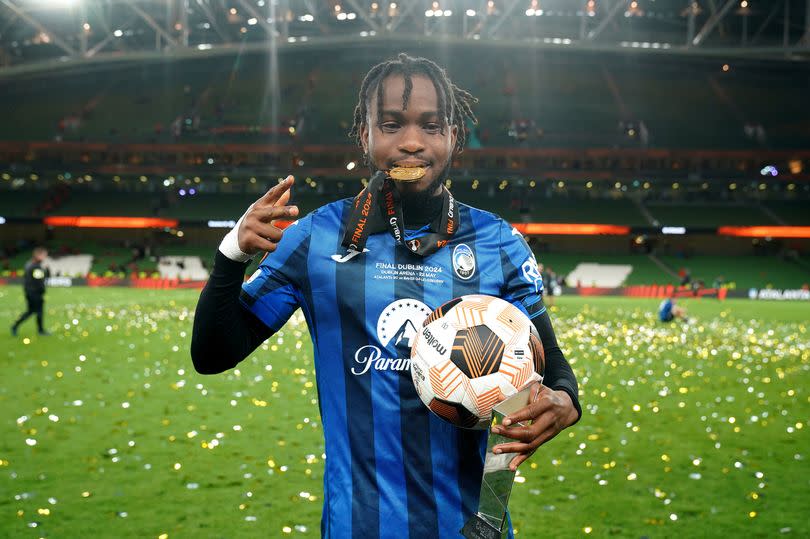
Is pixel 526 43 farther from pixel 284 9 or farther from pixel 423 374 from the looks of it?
pixel 423 374

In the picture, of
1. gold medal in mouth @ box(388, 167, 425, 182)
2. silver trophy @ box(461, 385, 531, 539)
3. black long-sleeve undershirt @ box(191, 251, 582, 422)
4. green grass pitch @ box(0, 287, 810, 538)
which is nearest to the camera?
silver trophy @ box(461, 385, 531, 539)

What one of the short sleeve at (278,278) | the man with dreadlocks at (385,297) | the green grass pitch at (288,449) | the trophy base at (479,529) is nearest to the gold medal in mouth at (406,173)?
the man with dreadlocks at (385,297)

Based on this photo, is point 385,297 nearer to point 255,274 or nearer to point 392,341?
point 392,341

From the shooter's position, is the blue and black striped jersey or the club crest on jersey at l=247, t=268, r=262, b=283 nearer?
the blue and black striped jersey

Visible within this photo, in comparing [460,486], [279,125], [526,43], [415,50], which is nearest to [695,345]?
[460,486]

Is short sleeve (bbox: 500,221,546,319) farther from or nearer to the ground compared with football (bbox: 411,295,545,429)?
farther from the ground

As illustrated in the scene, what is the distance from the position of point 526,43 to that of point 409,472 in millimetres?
38393

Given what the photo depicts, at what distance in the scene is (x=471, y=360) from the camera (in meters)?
2.19

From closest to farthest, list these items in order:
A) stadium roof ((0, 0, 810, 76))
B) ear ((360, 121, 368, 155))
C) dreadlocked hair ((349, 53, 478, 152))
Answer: dreadlocked hair ((349, 53, 478, 152))
ear ((360, 121, 368, 155))
stadium roof ((0, 0, 810, 76))

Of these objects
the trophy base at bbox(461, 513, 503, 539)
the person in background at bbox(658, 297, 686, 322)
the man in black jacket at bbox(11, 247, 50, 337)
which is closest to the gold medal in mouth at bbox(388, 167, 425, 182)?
the trophy base at bbox(461, 513, 503, 539)

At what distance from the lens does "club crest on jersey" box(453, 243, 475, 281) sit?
2.43 m

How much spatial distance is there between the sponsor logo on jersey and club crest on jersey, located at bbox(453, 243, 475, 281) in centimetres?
19

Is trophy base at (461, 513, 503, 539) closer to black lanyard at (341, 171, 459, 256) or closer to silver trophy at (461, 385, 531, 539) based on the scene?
silver trophy at (461, 385, 531, 539)

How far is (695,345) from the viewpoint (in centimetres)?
1492
